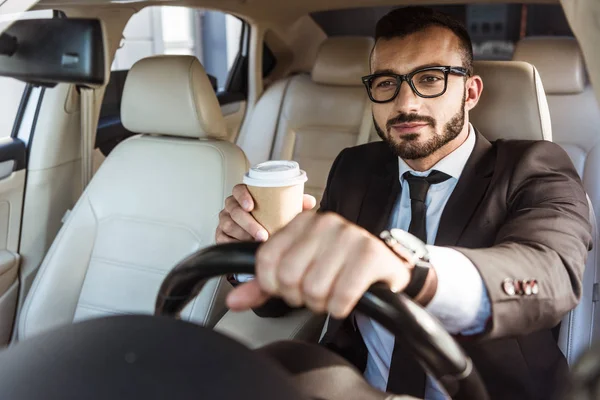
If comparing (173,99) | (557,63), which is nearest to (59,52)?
(173,99)

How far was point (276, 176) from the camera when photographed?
37.9 inches

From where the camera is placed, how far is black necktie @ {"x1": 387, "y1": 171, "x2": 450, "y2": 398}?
47.9 inches

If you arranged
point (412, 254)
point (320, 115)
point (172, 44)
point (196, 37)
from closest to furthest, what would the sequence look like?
point (412, 254)
point (320, 115)
point (196, 37)
point (172, 44)

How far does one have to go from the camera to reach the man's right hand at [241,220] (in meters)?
1.03

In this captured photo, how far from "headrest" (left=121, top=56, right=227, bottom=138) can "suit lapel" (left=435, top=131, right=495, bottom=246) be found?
31.9 inches

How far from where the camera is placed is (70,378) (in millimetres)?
538

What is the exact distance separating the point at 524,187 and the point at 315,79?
5.69 feet

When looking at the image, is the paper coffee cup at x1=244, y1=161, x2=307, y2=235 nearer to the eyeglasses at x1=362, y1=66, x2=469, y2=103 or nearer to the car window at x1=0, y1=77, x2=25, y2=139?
the eyeglasses at x1=362, y1=66, x2=469, y2=103

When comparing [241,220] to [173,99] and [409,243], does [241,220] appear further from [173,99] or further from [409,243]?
[173,99]

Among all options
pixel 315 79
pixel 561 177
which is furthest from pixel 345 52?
pixel 561 177

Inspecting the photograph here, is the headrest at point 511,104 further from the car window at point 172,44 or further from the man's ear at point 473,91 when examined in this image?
the car window at point 172,44

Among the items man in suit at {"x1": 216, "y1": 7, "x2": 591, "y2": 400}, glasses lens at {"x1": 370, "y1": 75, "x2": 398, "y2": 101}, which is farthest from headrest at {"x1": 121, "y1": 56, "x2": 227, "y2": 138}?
glasses lens at {"x1": 370, "y1": 75, "x2": 398, "y2": 101}

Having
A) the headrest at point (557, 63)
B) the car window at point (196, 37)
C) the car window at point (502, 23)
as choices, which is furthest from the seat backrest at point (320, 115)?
the car window at point (502, 23)

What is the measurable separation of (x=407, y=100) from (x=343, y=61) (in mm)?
1410
